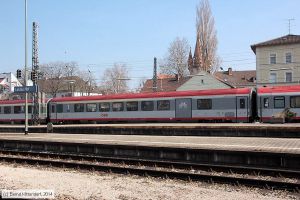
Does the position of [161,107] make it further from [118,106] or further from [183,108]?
[118,106]

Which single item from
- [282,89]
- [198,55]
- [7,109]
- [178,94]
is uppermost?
[198,55]

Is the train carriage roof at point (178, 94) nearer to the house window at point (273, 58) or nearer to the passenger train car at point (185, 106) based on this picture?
the passenger train car at point (185, 106)

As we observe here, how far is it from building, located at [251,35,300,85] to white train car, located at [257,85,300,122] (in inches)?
1162

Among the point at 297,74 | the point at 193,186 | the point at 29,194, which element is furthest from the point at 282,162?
the point at 297,74

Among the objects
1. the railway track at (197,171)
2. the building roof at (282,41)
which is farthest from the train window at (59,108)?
the building roof at (282,41)

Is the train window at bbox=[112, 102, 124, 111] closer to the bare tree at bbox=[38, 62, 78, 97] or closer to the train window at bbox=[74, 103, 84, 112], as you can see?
the train window at bbox=[74, 103, 84, 112]

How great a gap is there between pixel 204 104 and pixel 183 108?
6.87ft

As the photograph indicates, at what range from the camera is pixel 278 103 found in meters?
30.5

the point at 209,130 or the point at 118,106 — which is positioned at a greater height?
the point at 118,106

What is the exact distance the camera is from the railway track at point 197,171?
1095cm

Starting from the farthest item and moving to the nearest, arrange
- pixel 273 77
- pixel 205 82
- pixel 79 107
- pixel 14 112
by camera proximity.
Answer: pixel 205 82
pixel 273 77
pixel 14 112
pixel 79 107

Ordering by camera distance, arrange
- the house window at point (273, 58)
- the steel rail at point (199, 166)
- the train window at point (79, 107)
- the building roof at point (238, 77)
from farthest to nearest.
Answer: the building roof at point (238, 77)
the house window at point (273, 58)
the train window at point (79, 107)
the steel rail at point (199, 166)

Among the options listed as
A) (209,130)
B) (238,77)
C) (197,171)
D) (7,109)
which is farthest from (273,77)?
(197,171)

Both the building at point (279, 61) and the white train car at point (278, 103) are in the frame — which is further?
the building at point (279, 61)
